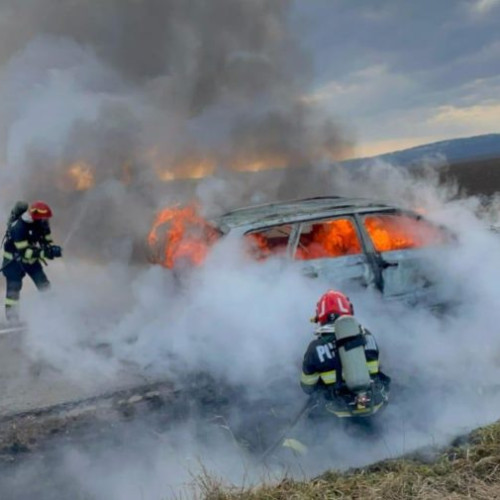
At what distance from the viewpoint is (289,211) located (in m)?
6.31

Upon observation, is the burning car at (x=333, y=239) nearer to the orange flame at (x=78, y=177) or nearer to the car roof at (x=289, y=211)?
the car roof at (x=289, y=211)

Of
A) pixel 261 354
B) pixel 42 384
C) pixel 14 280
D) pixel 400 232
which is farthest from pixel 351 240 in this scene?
pixel 14 280

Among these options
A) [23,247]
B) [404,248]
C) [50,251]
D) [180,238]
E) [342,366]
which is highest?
[23,247]

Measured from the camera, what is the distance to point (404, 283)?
639cm

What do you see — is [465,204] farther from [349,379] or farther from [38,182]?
[38,182]

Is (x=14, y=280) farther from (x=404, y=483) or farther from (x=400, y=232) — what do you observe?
(x=404, y=483)

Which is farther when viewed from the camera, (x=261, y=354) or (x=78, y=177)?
(x=78, y=177)

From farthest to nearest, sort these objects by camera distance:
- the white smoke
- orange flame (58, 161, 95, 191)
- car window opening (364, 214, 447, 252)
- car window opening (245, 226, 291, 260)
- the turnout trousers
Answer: orange flame (58, 161, 95, 191)
the turnout trousers
car window opening (364, 214, 447, 252)
car window opening (245, 226, 291, 260)
the white smoke

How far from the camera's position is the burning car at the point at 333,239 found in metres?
6.00

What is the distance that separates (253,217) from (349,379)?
2.65 meters

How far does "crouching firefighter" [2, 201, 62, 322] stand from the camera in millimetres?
7590

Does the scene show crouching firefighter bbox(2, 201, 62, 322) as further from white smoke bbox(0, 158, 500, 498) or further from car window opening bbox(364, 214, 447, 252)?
car window opening bbox(364, 214, 447, 252)

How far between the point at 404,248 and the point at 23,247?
4584 mm

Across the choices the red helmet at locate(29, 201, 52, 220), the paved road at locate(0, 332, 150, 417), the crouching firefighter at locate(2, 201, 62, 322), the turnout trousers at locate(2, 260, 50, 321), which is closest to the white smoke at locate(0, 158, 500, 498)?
the paved road at locate(0, 332, 150, 417)
